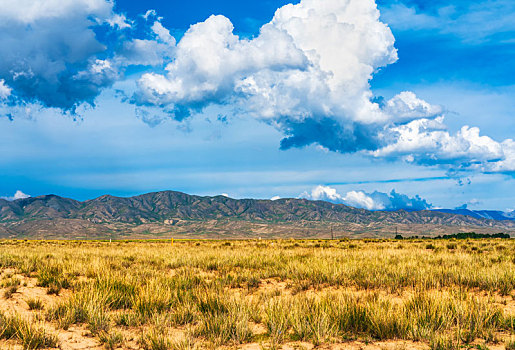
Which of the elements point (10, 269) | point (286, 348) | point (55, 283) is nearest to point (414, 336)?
point (286, 348)

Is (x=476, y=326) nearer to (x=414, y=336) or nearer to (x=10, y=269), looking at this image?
(x=414, y=336)

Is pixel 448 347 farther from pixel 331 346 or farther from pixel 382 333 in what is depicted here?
pixel 331 346

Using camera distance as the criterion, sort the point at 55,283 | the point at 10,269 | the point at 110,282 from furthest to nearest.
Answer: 1. the point at 10,269
2. the point at 55,283
3. the point at 110,282

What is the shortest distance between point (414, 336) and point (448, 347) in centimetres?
62

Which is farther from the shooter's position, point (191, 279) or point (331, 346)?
point (191, 279)

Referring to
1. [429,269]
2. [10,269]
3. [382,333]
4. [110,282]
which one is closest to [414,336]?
[382,333]

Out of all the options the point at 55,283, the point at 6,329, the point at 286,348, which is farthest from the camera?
the point at 55,283

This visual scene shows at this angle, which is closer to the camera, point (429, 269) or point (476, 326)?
point (476, 326)

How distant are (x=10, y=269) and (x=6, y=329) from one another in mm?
9975

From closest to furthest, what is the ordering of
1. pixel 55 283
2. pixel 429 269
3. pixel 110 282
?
1. pixel 110 282
2. pixel 55 283
3. pixel 429 269

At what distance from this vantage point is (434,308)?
6887mm

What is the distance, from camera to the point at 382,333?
247 inches

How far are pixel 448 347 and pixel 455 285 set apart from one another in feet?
18.6

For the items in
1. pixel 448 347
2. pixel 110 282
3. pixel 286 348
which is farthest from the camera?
pixel 110 282
